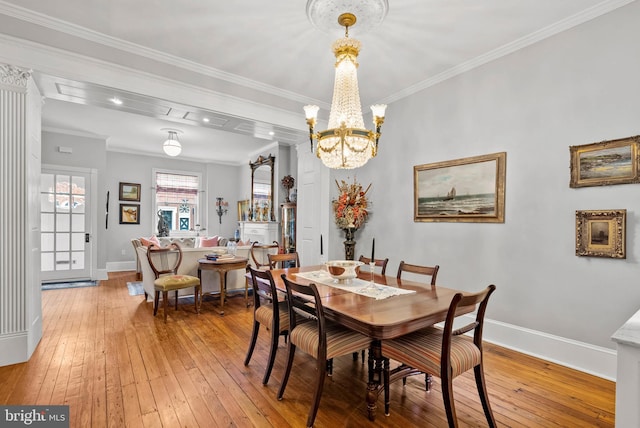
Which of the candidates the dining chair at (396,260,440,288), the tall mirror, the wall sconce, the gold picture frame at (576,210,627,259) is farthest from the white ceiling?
the wall sconce

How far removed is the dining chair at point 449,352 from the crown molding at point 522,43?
2.51 metres

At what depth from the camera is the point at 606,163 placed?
2475 millimetres

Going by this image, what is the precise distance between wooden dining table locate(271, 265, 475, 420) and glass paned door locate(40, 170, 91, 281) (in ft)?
19.3

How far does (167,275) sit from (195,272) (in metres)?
0.46

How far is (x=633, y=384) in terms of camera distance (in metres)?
1.09

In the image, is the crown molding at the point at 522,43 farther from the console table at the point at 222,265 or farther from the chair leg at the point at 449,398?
the console table at the point at 222,265

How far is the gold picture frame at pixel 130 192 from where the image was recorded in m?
7.74

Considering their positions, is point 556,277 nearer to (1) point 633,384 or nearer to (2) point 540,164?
(2) point 540,164

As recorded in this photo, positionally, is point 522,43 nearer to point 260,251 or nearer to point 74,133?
point 260,251

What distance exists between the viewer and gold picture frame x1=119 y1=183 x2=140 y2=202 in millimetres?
7738

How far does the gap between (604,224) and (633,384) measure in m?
1.88

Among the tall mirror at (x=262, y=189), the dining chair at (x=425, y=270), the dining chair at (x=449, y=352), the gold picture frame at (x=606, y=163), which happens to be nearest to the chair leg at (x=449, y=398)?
the dining chair at (x=449, y=352)

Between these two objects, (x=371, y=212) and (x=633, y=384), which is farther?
(x=371, y=212)

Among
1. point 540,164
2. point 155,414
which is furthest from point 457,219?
point 155,414
